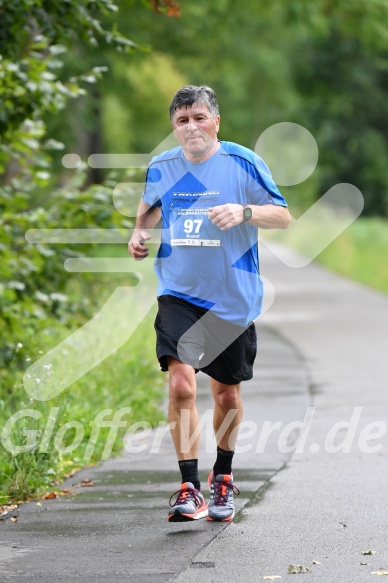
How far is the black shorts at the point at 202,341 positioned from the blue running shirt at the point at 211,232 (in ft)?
0.16

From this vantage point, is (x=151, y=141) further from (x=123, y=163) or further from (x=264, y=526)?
(x=264, y=526)

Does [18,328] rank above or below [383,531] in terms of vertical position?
above

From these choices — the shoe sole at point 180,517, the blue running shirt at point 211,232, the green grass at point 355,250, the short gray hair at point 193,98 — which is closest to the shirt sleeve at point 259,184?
the blue running shirt at point 211,232

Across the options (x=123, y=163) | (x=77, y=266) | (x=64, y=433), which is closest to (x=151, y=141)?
(x=123, y=163)

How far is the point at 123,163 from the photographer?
44.8 ft

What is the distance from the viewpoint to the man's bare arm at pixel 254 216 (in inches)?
246

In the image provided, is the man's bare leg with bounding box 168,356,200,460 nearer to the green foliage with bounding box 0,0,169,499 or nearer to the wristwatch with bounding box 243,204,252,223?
the wristwatch with bounding box 243,204,252,223

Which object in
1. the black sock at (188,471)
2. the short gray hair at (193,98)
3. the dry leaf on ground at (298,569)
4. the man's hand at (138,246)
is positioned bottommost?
the dry leaf on ground at (298,569)

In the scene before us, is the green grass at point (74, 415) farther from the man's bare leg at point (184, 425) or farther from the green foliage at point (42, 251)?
the man's bare leg at point (184, 425)

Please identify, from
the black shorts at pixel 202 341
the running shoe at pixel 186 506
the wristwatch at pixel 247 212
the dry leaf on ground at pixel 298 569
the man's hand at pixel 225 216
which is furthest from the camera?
the black shorts at pixel 202 341

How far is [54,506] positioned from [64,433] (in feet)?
4.66

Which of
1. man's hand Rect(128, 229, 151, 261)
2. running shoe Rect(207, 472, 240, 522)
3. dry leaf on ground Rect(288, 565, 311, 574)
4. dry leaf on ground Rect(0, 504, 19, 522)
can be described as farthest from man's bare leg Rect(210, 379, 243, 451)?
dry leaf on ground Rect(288, 565, 311, 574)

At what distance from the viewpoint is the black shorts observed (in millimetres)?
6582

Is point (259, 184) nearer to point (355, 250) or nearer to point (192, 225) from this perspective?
point (192, 225)
